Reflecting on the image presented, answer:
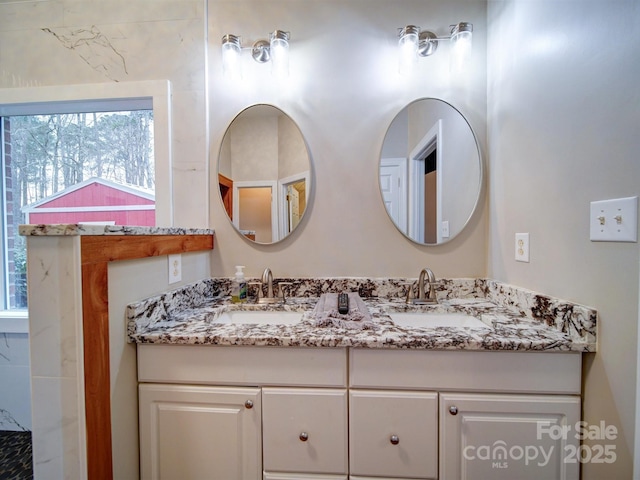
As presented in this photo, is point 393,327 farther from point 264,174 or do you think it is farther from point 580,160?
point 264,174

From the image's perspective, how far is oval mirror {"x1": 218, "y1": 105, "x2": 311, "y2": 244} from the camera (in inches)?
53.7

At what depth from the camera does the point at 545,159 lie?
0.94 metres

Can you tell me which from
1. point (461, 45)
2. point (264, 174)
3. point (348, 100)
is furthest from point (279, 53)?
point (461, 45)

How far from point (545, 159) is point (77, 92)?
215cm

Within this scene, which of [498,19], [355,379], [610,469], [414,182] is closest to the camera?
[610,469]

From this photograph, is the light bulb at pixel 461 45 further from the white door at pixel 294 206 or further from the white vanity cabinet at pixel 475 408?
the white vanity cabinet at pixel 475 408

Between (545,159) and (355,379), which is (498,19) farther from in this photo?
(355,379)

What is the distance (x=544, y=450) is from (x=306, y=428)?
0.73 m

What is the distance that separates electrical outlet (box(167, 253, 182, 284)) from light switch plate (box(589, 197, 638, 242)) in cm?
142

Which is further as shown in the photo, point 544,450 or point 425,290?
point 425,290

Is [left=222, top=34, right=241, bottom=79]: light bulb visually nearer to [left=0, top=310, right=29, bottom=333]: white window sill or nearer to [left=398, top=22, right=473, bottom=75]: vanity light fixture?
[left=398, top=22, right=473, bottom=75]: vanity light fixture

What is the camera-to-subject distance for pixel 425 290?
4.16 ft

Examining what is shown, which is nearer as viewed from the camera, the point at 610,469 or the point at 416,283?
the point at 610,469

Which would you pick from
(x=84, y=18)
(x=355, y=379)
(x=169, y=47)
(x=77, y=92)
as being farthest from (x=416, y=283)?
(x=84, y=18)
